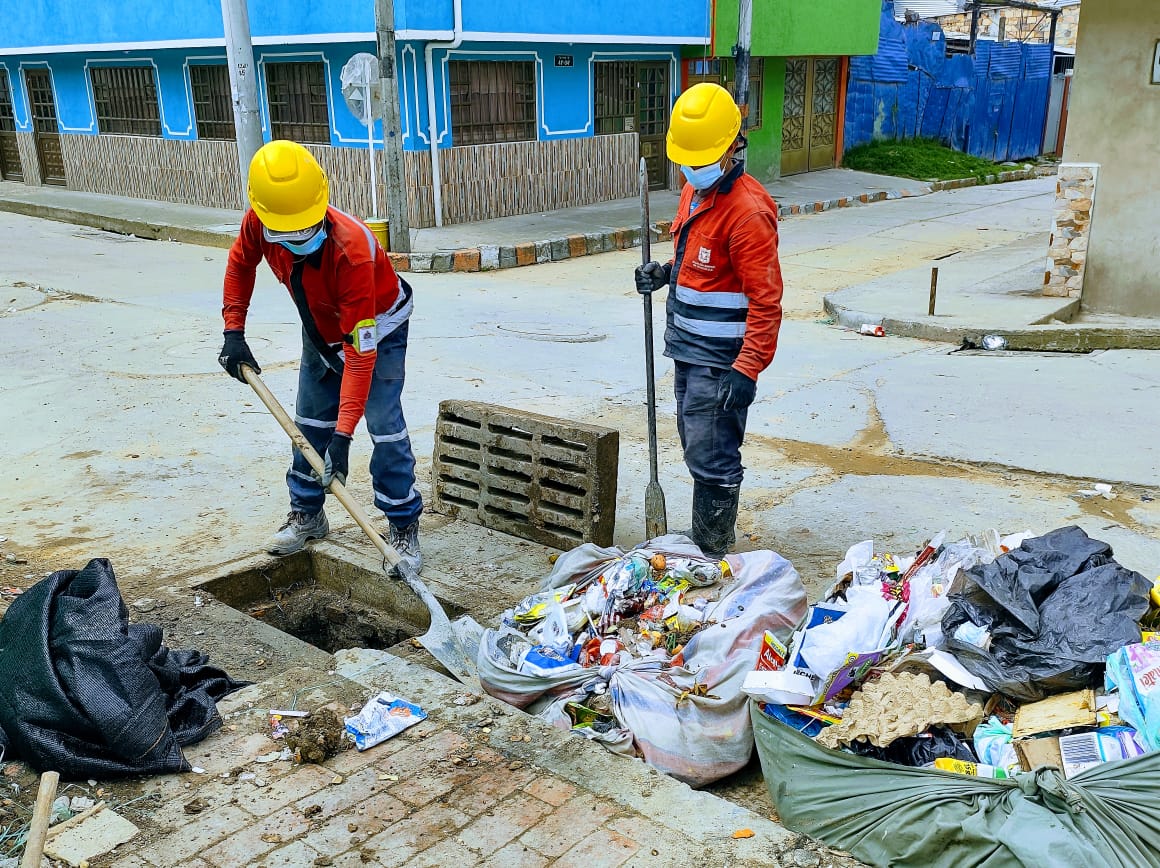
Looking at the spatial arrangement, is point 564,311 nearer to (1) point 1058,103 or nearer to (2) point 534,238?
(2) point 534,238

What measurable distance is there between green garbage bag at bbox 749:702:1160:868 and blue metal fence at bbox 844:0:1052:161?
66.1 feet

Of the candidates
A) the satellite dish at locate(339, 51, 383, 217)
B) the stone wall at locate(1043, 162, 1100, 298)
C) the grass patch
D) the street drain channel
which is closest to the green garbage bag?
the street drain channel

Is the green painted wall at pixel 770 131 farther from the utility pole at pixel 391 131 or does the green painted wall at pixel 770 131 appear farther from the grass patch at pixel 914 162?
the utility pole at pixel 391 131

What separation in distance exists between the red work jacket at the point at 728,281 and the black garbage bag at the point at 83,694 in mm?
2199

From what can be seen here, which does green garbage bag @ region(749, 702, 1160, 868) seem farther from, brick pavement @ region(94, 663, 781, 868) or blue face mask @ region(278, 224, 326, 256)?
blue face mask @ region(278, 224, 326, 256)

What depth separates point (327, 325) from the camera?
4.04 metres

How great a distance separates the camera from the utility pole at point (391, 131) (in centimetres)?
1074

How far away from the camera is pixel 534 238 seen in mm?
12633

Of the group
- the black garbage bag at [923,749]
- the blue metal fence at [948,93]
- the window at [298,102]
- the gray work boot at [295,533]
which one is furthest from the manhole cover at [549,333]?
the blue metal fence at [948,93]

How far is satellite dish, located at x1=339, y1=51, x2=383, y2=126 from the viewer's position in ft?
37.1

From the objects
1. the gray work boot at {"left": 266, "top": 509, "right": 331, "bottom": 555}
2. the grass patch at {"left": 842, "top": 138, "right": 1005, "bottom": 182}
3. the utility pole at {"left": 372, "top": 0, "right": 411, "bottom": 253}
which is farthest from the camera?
the grass patch at {"left": 842, "top": 138, "right": 1005, "bottom": 182}

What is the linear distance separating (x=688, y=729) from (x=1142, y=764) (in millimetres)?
1145

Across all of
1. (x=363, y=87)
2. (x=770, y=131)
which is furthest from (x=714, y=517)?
(x=770, y=131)

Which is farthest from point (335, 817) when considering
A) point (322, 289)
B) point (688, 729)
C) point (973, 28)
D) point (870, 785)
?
point (973, 28)
